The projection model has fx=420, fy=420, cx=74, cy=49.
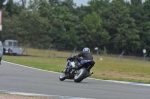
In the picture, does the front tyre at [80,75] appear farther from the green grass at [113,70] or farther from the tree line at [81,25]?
the tree line at [81,25]

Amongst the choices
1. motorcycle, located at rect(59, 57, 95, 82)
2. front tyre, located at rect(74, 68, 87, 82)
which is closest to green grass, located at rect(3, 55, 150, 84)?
motorcycle, located at rect(59, 57, 95, 82)

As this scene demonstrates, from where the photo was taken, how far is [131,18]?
274ft

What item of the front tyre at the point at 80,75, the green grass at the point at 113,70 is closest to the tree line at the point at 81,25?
the green grass at the point at 113,70

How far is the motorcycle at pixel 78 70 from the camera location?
17.9 meters

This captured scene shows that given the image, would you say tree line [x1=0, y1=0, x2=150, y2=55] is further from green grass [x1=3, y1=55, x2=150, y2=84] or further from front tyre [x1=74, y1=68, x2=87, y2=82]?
front tyre [x1=74, y1=68, x2=87, y2=82]

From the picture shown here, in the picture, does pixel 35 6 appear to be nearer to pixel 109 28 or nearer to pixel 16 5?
pixel 16 5

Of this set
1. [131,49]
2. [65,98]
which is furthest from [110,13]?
[65,98]

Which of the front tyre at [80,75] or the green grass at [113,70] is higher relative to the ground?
the front tyre at [80,75]

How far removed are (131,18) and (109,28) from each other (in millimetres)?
4802

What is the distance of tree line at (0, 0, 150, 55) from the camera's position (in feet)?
213

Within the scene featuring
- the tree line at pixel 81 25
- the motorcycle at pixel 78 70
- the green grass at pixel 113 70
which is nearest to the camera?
the motorcycle at pixel 78 70

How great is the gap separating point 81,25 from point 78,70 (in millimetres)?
63065

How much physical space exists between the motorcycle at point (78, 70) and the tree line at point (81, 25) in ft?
149

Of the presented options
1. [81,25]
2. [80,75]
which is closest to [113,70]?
[80,75]
